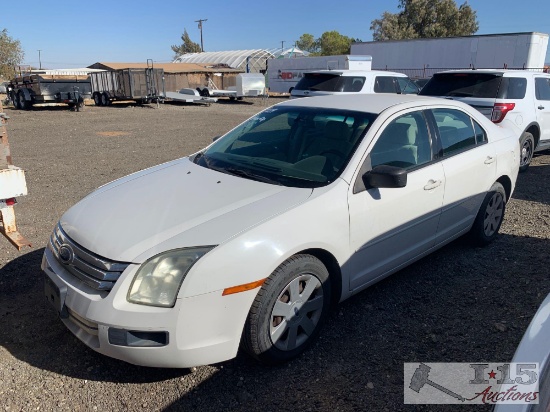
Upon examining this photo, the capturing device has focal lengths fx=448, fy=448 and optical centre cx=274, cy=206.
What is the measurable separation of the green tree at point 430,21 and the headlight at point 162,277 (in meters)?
59.5

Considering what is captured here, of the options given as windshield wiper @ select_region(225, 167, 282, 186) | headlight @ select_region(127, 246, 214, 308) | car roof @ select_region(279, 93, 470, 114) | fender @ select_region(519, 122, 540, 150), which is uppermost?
car roof @ select_region(279, 93, 470, 114)

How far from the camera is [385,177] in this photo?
302 cm

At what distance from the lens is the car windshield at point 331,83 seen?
11492 mm

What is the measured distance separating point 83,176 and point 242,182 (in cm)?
569

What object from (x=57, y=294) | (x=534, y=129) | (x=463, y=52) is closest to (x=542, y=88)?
(x=534, y=129)

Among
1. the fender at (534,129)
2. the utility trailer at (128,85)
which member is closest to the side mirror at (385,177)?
the fender at (534,129)

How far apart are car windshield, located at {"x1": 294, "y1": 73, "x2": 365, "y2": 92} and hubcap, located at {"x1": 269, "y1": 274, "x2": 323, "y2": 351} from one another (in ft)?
30.6

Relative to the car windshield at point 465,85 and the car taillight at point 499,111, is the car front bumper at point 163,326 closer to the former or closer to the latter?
the car taillight at point 499,111

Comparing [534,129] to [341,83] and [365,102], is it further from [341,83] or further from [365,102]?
[365,102]

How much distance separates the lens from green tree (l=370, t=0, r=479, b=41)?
54812mm

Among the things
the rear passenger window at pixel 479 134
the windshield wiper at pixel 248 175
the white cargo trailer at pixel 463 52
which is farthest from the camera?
the white cargo trailer at pixel 463 52

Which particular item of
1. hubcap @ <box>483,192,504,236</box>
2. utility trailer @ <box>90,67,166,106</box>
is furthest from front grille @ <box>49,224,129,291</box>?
utility trailer @ <box>90,67,166,106</box>

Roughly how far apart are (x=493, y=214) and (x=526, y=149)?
13.7 feet

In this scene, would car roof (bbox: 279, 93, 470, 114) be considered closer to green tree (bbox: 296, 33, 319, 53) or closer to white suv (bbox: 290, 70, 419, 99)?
white suv (bbox: 290, 70, 419, 99)
